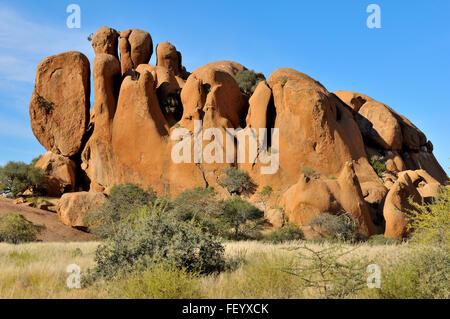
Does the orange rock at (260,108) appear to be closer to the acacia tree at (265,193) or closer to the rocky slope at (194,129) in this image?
the rocky slope at (194,129)

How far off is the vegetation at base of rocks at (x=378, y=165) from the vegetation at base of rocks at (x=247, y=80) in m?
14.8

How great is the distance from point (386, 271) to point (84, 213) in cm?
2105

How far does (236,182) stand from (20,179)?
1815cm

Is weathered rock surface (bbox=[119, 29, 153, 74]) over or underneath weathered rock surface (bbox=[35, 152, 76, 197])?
over

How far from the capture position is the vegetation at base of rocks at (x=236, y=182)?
2875cm

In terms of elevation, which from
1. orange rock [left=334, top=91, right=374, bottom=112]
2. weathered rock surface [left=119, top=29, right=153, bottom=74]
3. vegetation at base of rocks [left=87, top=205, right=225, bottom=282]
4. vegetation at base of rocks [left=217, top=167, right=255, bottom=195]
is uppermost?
weathered rock surface [left=119, top=29, right=153, bottom=74]

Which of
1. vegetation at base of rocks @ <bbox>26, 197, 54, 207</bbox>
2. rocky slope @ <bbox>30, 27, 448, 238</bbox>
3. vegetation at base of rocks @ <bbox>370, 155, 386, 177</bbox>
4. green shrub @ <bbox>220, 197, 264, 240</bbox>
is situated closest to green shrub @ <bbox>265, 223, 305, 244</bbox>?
green shrub @ <bbox>220, 197, 264, 240</bbox>

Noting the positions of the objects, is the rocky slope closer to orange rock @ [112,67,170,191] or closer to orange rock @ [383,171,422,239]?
orange rock @ [112,67,170,191]

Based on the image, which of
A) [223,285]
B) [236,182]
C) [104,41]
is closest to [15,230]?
[236,182]

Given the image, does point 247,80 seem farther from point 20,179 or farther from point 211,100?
point 20,179

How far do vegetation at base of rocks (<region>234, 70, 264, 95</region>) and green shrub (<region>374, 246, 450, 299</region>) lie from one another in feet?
115

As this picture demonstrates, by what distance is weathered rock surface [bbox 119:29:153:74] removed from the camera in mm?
41250

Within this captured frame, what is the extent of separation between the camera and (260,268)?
6539 millimetres

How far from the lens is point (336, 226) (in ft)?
66.3
